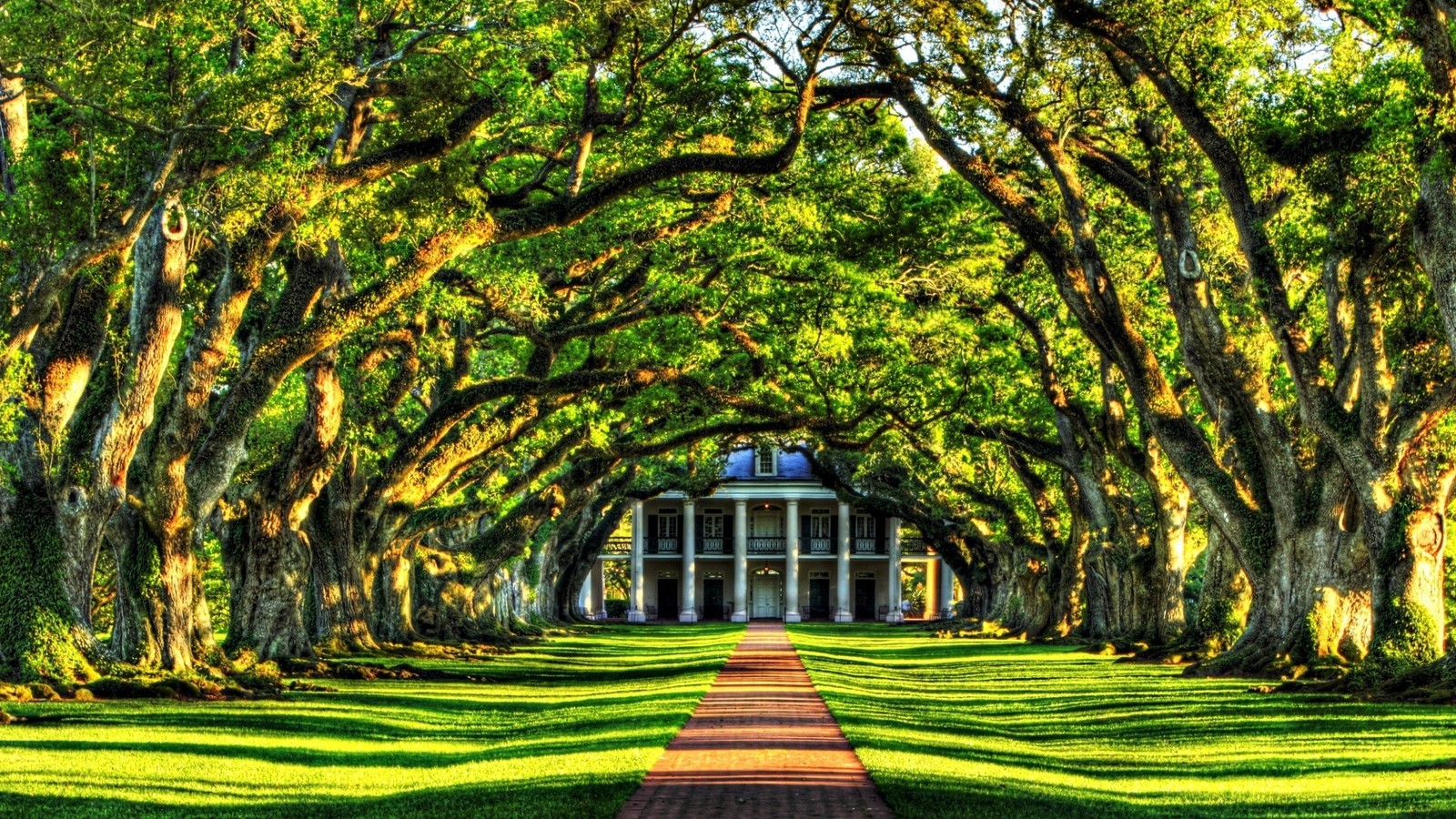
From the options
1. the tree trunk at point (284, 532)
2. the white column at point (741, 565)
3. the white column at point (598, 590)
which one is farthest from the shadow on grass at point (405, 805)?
the white column at point (598, 590)

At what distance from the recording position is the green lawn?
11.0 metres

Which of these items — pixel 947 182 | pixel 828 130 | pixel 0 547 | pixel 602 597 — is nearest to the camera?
pixel 0 547

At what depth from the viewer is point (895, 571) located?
83312 millimetres

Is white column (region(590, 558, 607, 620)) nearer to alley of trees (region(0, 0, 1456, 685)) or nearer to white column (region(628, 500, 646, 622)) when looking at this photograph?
white column (region(628, 500, 646, 622))

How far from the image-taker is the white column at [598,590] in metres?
87.4

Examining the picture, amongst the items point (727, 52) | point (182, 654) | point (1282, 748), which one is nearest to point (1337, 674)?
point (1282, 748)

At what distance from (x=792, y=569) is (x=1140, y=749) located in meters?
66.7

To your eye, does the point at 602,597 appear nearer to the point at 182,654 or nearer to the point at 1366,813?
the point at 182,654

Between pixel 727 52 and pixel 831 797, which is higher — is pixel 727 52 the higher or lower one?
the higher one

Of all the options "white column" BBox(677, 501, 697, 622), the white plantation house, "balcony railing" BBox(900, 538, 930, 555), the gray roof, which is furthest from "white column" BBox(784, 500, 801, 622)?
"balcony railing" BBox(900, 538, 930, 555)

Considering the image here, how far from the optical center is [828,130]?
2295 cm

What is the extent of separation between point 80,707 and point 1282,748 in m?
11.8

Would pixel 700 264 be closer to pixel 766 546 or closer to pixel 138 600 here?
pixel 138 600

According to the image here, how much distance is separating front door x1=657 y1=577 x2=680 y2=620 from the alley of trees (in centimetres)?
5749
